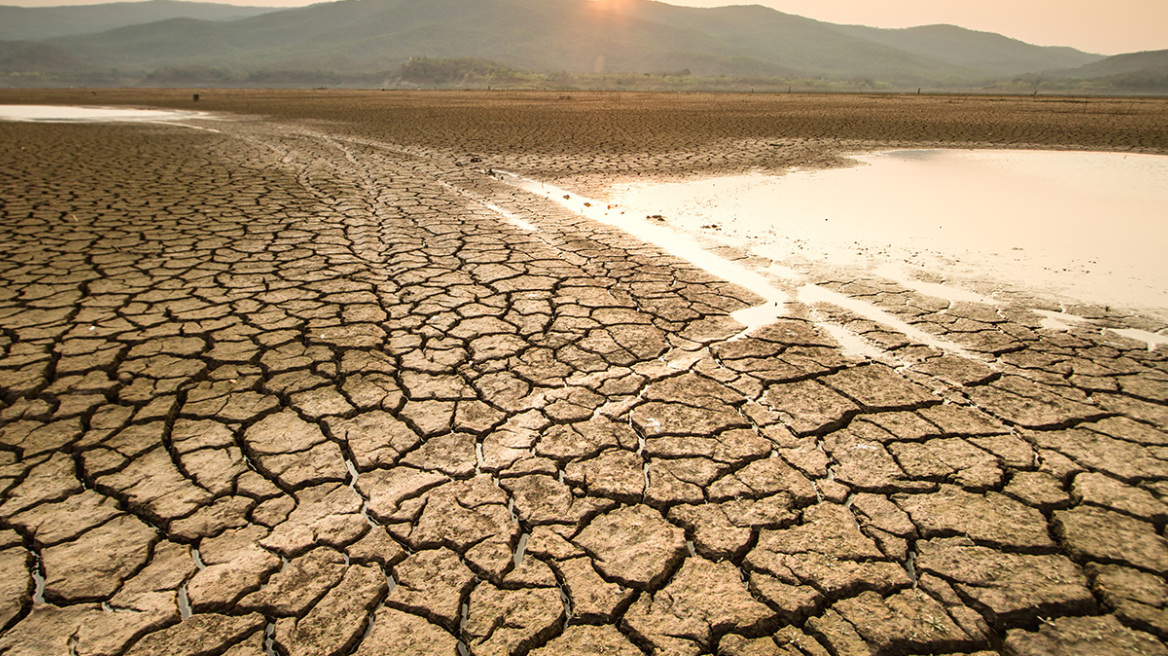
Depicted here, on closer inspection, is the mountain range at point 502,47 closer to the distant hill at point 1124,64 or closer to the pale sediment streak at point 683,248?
the distant hill at point 1124,64

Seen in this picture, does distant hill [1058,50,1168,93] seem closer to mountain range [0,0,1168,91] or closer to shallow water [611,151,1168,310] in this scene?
mountain range [0,0,1168,91]

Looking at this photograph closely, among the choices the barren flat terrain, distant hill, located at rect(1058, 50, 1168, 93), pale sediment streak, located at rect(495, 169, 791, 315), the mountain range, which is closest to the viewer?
the barren flat terrain

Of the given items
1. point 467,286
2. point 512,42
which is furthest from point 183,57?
point 467,286

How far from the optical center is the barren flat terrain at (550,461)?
154cm

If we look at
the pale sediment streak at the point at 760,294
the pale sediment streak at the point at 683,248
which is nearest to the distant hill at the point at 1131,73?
the pale sediment streak at the point at 683,248

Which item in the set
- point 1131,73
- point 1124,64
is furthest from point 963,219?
point 1124,64

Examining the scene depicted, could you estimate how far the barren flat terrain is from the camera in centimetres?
154

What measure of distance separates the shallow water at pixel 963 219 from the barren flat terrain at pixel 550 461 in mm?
691

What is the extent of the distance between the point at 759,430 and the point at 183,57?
634 ft

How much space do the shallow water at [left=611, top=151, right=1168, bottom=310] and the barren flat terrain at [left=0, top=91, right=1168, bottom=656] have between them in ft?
2.27

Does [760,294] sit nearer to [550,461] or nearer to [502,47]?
[550,461]

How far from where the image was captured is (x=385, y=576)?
5.47 feet

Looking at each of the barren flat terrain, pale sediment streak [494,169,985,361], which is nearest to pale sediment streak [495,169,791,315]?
pale sediment streak [494,169,985,361]

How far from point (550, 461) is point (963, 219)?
5573 millimetres
